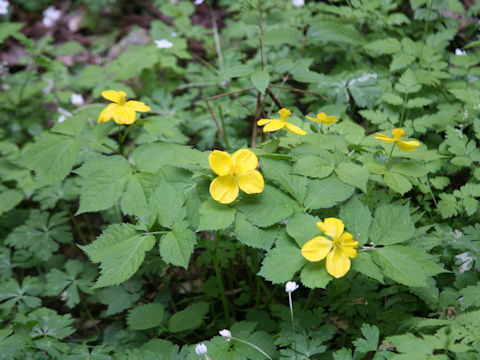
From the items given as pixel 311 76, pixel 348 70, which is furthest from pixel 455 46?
pixel 311 76

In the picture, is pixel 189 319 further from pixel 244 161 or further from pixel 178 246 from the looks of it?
pixel 244 161

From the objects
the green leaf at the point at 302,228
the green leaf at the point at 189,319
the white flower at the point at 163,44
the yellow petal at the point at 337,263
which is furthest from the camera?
the white flower at the point at 163,44

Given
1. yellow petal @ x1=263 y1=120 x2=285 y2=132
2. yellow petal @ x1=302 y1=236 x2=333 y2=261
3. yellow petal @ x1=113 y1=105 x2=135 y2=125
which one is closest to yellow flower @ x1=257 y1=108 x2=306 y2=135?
yellow petal @ x1=263 y1=120 x2=285 y2=132

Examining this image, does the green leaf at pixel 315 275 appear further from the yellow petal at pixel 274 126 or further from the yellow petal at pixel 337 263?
the yellow petal at pixel 274 126

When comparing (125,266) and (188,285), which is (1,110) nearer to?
(188,285)

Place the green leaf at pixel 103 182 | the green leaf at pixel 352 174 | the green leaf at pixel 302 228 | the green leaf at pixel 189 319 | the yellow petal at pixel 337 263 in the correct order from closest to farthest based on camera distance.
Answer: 1. the yellow petal at pixel 337 263
2. the green leaf at pixel 302 228
3. the green leaf at pixel 352 174
4. the green leaf at pixel 103 182
5. the green leaf at pixel 189 319

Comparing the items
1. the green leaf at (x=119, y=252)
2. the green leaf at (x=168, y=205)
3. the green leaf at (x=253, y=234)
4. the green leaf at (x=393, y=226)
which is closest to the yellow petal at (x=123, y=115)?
the green leaf at (x=168, y=205)
